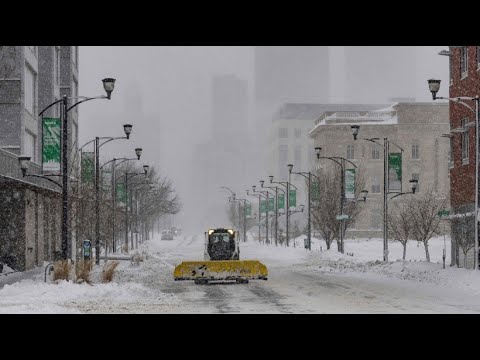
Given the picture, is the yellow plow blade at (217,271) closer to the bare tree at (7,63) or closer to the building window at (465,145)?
the building window at (465,145)

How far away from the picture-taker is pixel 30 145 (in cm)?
5538

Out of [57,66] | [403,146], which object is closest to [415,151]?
[403,146]

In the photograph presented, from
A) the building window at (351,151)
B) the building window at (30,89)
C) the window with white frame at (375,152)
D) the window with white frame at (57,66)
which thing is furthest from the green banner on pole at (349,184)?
the window with white frame at (375,152)

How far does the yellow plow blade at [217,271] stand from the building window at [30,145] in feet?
68.1

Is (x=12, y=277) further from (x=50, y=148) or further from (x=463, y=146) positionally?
(x=463, y=146)

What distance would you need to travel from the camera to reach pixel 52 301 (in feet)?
78.3

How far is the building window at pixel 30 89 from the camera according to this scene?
53.7m

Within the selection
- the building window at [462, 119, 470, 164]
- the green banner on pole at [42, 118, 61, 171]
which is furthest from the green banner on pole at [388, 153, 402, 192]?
the green banner on pole at [42, 118, 61, 171]

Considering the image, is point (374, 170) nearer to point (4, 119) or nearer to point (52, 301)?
point (4, 119)

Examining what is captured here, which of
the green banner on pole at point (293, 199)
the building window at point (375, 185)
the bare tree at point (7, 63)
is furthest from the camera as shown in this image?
the building window at point (375, 185)

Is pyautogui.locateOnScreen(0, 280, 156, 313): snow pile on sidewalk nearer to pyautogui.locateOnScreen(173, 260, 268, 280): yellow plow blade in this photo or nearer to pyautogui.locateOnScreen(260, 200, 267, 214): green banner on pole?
pyautogui.locateOnScreen(173, 260, 268, 280): yellow plow blade

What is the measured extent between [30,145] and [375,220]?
7217 centimetres
